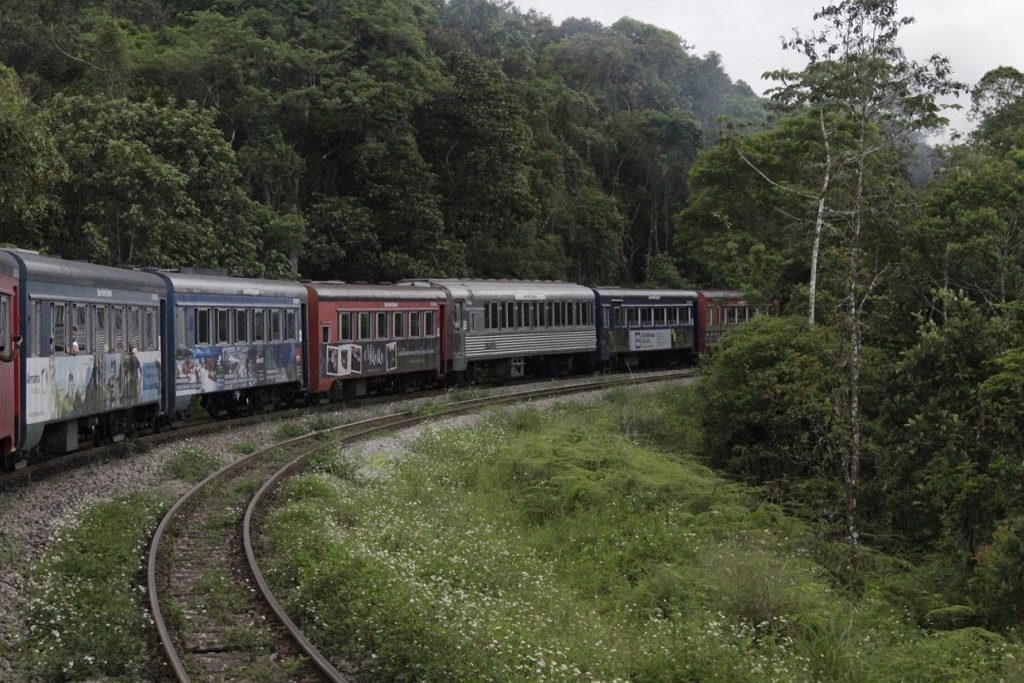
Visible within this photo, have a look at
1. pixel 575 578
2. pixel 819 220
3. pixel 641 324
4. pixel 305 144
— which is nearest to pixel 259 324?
pixel 819 220

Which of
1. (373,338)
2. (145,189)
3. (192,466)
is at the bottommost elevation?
(192,466)

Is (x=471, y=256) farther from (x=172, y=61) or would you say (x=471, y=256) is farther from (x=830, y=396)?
(x=830, y=396)

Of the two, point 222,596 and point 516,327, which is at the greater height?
point 516,327

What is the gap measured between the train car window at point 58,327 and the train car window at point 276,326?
8777 millimetres

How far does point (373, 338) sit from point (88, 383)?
39.4 feet

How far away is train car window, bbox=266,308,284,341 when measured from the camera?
2533 cm

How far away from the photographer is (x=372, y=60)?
46.7 meters

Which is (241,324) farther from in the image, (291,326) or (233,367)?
(291,326)

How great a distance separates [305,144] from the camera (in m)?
46.4

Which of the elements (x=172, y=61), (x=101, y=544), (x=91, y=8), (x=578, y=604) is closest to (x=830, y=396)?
(x=578, y=604)

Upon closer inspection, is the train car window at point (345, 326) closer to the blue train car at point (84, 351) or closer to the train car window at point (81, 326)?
the blue train car at point (84, 351)

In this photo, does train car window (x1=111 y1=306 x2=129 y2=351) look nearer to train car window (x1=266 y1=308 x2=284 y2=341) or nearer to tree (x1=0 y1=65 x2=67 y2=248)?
tree (x1=0 y1=65 x2=67 y2=248)

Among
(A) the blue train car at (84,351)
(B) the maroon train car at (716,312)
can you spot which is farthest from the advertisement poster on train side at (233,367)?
(B) the maroon train car at (716,312)

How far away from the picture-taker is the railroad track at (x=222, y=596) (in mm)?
9125
